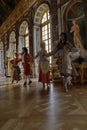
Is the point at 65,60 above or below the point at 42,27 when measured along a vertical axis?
below

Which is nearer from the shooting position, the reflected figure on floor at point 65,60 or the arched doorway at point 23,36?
the reflected figure on floor at point 65,60

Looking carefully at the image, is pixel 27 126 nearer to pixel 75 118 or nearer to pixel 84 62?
pixel 75 118

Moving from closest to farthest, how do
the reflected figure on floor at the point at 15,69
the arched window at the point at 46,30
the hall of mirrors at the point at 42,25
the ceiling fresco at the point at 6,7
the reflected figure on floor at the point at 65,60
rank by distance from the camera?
the reflected figure on floor at the point at 65,60, the hall of mirrors at the point at 42,25, the reflected figure on floor at the point at 15,69, the arched window at the point at 46,30, the ceiling fresco at the point at 6,7

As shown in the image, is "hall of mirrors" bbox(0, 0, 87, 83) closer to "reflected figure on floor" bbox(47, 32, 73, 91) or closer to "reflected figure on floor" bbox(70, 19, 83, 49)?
"reflected figure on floor" bbox(70, 19, 83, 49)

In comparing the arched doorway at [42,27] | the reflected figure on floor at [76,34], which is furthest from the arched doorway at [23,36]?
the reflected figure on floor at [76,34]

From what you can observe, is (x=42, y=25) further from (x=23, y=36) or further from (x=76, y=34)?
(x=76, y=34)

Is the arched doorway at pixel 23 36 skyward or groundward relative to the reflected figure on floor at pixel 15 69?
skyward

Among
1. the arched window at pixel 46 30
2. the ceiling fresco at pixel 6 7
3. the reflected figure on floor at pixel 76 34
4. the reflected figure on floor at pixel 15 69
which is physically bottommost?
the reflected figure on floor at pixel 15 69

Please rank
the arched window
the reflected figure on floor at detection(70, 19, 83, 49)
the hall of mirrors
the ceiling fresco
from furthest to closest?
1. the ceiling fresco
2. the arched window
3. the hall of mirrors
4. the reflected figure on floor at detection(70, 19, 83, 49)

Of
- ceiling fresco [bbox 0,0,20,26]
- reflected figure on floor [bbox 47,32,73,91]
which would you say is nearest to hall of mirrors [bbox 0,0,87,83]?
ceiling fresco [bbox 0,0,20,26]

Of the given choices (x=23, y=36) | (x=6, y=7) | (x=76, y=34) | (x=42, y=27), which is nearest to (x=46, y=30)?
(x=42, y=27)

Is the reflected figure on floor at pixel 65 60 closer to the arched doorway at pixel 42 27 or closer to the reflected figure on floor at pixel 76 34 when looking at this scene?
the reflected figure on floor at pixel 76 34

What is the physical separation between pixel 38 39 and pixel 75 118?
1262 cm

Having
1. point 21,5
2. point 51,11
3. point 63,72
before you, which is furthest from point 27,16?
point 63,72
